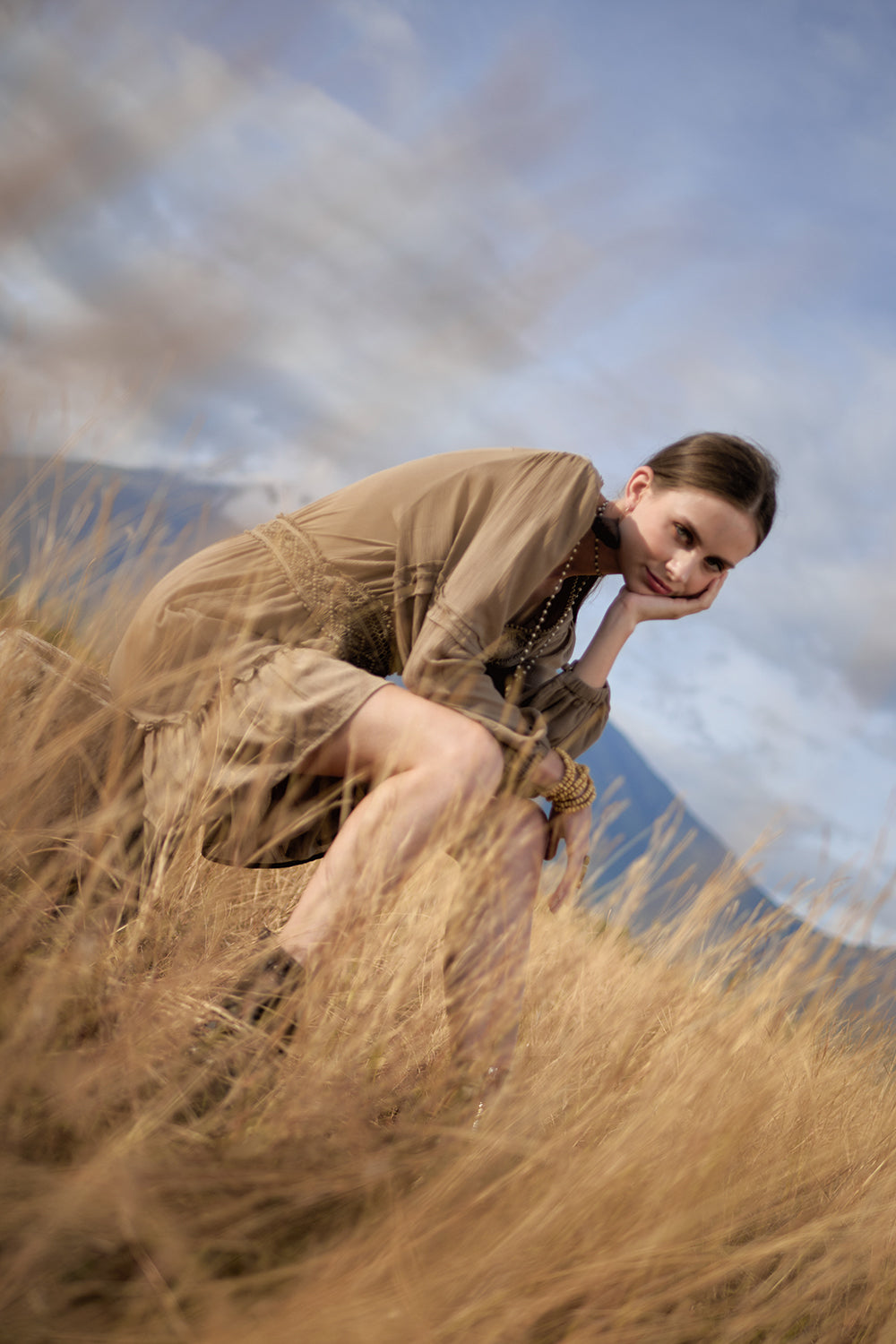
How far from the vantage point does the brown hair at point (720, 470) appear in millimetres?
1786

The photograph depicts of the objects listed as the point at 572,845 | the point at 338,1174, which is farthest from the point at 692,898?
the point at 338,1174

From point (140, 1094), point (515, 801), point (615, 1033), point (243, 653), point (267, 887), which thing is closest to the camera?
point (140, 1094)

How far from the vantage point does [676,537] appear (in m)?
1.84

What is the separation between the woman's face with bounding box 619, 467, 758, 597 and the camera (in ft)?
5.90

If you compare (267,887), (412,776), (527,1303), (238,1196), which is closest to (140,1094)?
(238,1196)

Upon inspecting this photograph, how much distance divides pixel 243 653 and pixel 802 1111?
1620mm

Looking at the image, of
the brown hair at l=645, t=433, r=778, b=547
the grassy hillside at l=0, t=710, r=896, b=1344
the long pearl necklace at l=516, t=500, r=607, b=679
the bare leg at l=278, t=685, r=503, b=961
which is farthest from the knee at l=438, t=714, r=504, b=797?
the brown hair at l=645, t=433, r=778, b=547

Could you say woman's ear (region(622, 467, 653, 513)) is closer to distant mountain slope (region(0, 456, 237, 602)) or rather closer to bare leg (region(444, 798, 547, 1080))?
bare leg (region(444, 798, 547, 1080))

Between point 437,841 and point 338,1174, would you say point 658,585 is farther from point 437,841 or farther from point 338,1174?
point 338,1174

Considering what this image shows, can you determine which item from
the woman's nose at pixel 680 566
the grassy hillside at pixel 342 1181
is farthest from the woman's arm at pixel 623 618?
the grassy hillside at pixel 342 1181

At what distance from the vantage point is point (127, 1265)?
30.2 inches

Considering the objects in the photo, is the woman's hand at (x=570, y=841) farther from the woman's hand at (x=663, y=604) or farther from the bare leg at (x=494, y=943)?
the woman's hand at (x=663, y=604)

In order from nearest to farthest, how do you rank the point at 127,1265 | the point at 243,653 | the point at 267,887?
the point at 127,1265
the point at 243,653
the point at 267,887

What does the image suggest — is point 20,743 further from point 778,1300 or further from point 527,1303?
point 778,1300
